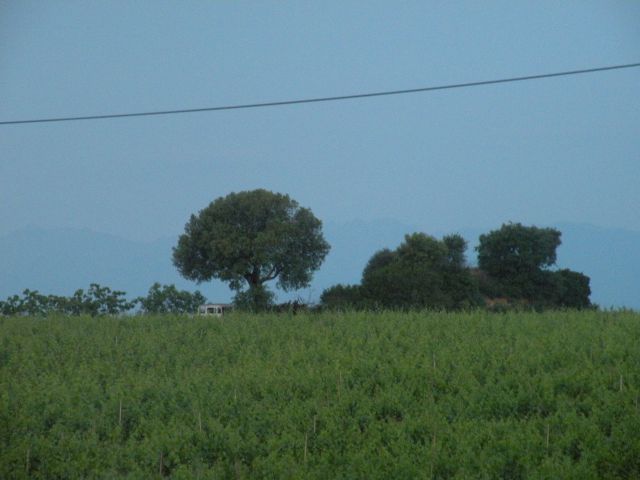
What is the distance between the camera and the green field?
33.4 ft

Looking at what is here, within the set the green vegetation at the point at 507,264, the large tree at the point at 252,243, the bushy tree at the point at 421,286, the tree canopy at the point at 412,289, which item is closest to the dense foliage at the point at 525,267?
the green vegetation at the point at 507,264

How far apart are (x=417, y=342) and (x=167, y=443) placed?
19.2 ft

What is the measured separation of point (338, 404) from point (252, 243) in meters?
31.3

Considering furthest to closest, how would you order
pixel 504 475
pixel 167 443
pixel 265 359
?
pixel 265 359 < pixel 167 443 < pixel 504 475

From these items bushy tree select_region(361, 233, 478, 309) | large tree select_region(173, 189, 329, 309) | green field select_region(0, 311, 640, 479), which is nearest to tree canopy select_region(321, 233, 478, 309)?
bushy tree select_region(361, 233, 478, 309)

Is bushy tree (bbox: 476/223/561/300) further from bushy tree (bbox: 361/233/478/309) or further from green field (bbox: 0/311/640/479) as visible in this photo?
green field (bbox: 0/311/640/479)

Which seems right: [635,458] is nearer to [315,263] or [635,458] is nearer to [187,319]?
[187,319]

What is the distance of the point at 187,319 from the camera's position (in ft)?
66.0

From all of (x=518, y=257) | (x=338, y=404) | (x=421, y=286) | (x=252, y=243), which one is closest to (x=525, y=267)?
(x=518, y=257)

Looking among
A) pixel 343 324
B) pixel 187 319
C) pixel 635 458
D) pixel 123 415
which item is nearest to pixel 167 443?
pixel 123 415

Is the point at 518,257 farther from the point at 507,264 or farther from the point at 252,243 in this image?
the point at 252,243

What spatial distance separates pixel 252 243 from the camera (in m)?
43.0

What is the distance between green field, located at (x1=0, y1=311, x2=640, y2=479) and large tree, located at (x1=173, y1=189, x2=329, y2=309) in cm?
2559

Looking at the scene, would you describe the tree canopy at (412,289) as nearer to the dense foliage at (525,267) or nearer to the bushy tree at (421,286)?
the bushy tree at (421,286)
